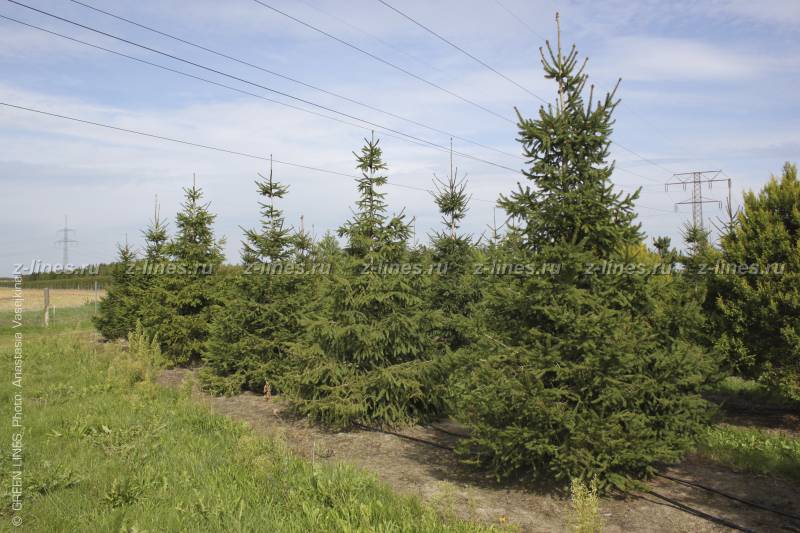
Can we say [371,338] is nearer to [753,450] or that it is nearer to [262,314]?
[262,314]

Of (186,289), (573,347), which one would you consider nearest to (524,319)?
Answer: (573,347)

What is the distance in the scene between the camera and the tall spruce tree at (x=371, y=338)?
30.7 feet

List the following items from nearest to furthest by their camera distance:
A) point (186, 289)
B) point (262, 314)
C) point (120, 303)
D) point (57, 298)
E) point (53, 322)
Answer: point (262, 314)
point (186, 289)
point (120, 303)
point (53, 322)
point (57, 298)

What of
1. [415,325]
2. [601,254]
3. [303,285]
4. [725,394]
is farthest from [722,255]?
[303,285]

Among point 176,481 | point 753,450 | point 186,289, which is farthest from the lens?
point 186,289

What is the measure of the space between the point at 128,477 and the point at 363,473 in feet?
8.45

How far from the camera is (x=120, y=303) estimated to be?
67.5 feet

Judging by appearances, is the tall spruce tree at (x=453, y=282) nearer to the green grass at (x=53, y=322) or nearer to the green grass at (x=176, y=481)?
the green grass at (x=176, y=481)

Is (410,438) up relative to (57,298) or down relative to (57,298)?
down

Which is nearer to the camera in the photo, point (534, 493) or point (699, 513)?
point (699, 513)

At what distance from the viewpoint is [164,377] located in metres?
14.4

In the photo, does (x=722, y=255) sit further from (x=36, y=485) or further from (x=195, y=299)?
(x=195, y=299)

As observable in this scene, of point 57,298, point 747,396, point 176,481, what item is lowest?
point 747,396

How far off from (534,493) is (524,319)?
6.60 feet
